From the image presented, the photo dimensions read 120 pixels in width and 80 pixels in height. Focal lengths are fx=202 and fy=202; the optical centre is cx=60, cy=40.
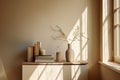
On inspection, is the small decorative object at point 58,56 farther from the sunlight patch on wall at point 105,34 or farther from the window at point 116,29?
the window at point 116,29

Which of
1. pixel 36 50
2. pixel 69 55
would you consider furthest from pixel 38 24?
pixel 69 55

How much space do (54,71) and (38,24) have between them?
2.98 feet

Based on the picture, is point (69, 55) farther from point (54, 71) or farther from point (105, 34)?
point (105, 34)

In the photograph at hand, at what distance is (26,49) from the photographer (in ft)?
11.3

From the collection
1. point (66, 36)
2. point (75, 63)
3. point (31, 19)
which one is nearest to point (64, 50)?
point (66, 36)

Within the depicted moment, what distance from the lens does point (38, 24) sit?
3.46 meters

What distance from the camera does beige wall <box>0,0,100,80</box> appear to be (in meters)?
3.43

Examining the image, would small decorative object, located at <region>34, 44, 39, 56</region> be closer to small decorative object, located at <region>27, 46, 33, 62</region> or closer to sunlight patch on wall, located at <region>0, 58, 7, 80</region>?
small decorative object, located at <region>27, 46, 33, 62</region>

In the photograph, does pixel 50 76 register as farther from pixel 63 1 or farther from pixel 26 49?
pixel 63 1

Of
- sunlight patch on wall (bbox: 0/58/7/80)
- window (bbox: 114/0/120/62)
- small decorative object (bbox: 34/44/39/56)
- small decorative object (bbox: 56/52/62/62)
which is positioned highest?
window (bbox: 114/0/120/62)

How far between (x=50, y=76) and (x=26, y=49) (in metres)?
0.72

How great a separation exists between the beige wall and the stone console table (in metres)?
0.44

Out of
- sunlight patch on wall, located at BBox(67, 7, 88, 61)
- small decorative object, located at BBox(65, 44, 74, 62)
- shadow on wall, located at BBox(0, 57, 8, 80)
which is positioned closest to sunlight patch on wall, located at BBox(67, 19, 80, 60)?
sunlight patch on wall, located at BBox(67, 7, 88, 61)

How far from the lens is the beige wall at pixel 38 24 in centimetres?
343
